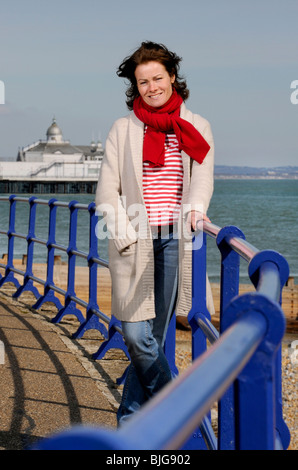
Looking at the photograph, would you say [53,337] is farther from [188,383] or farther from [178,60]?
[188,383]

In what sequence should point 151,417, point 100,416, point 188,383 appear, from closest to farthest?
1. point 151,417
2. point 188,383
3. point 100,416

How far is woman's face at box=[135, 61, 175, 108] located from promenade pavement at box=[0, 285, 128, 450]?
5.86ft

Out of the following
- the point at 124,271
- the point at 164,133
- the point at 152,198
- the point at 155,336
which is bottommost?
the point at 155,336

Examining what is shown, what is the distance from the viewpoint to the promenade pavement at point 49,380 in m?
4.34

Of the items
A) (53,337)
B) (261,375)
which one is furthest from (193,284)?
(53,337)

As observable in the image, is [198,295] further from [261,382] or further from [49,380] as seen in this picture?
[49,380]

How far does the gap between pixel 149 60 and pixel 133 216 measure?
654 mm

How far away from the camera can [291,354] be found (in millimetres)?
13258

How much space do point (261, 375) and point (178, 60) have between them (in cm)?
244

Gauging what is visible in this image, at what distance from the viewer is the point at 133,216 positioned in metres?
3.23

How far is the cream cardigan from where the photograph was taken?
3.20 m

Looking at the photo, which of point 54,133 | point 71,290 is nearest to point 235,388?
point 71,290

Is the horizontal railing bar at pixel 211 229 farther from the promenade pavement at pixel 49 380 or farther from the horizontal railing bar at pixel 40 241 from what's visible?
the horizontal railing bar at pixel 40 241

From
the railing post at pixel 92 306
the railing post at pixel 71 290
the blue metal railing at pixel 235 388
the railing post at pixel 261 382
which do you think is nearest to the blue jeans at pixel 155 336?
the blue metal railing at pixel 235 388
